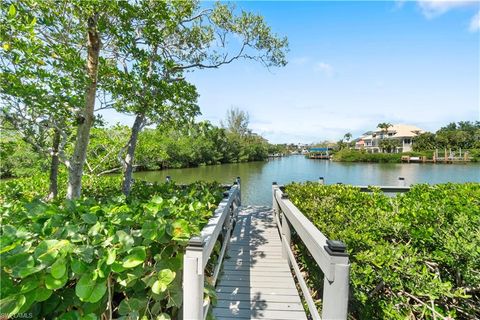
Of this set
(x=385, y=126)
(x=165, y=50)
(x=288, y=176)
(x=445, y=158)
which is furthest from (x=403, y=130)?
(x=165, y=50)

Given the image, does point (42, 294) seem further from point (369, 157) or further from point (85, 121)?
point (369, 157)

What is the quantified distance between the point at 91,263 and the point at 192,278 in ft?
1.59

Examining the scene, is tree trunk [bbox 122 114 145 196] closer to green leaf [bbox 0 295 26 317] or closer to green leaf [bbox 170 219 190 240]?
green leaf [bbox 170 219 190 240]

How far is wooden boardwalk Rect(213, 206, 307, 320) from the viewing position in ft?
7.65

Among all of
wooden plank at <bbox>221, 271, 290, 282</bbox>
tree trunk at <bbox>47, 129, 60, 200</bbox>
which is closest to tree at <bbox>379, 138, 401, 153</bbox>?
wooden plank at <bbox>221, 271, 290, 282</bbox>

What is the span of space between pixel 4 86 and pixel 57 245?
255 centimetres

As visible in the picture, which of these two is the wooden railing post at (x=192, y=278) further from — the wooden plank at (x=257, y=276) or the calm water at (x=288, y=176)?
the calm water at (x=288, y=176)

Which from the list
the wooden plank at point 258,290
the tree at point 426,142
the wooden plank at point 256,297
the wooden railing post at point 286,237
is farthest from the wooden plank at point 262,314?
the tree at point 426,142

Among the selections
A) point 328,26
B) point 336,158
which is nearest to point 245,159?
point 336,158

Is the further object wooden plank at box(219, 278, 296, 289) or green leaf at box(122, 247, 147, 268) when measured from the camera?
wooden plank at box(219, 278, 296, 289)

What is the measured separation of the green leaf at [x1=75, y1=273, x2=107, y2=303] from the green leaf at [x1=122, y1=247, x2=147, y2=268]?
13 cm

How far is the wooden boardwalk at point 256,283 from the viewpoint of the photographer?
7.65 ft

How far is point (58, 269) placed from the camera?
1014 mm

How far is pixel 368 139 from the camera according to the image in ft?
205
